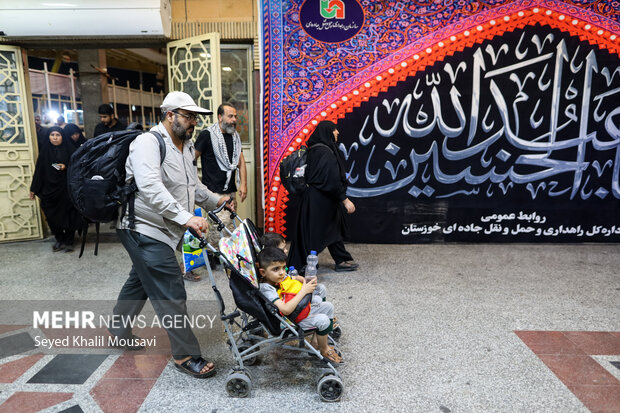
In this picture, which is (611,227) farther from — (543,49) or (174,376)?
(174,376)

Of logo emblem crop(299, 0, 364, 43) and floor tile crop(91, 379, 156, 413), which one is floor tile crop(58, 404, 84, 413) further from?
logo emblem crop(299, 0, 364, 43)

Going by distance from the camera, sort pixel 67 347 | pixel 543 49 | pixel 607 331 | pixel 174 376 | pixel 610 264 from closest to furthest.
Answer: pixel 174 376 < pixel 67 347 < pixel 607 331 < pixel 610 264 < pixel 543 49

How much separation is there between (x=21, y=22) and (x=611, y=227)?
25.0 feet

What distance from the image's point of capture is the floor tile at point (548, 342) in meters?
2.83

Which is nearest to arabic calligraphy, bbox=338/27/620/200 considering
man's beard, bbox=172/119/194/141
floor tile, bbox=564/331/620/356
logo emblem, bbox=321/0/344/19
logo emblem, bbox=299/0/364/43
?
logo emblem, bbox=299/0/364/43

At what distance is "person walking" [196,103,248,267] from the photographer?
4.24 meters

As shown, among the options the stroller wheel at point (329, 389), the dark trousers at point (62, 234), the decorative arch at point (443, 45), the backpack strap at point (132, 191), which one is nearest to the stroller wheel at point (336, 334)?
the stroller wheel at point (329, 389)

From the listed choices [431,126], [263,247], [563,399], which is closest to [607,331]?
[563,399]

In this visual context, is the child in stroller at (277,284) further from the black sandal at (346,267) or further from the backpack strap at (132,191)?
the black sandal at (346,267)

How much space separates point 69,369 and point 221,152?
7.67 ft

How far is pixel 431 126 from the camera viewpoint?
530 centimetres

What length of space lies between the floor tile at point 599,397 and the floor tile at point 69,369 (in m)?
2.84

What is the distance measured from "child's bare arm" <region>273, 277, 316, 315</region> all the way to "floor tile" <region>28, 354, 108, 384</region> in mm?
1283

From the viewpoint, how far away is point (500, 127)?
17.5ft
